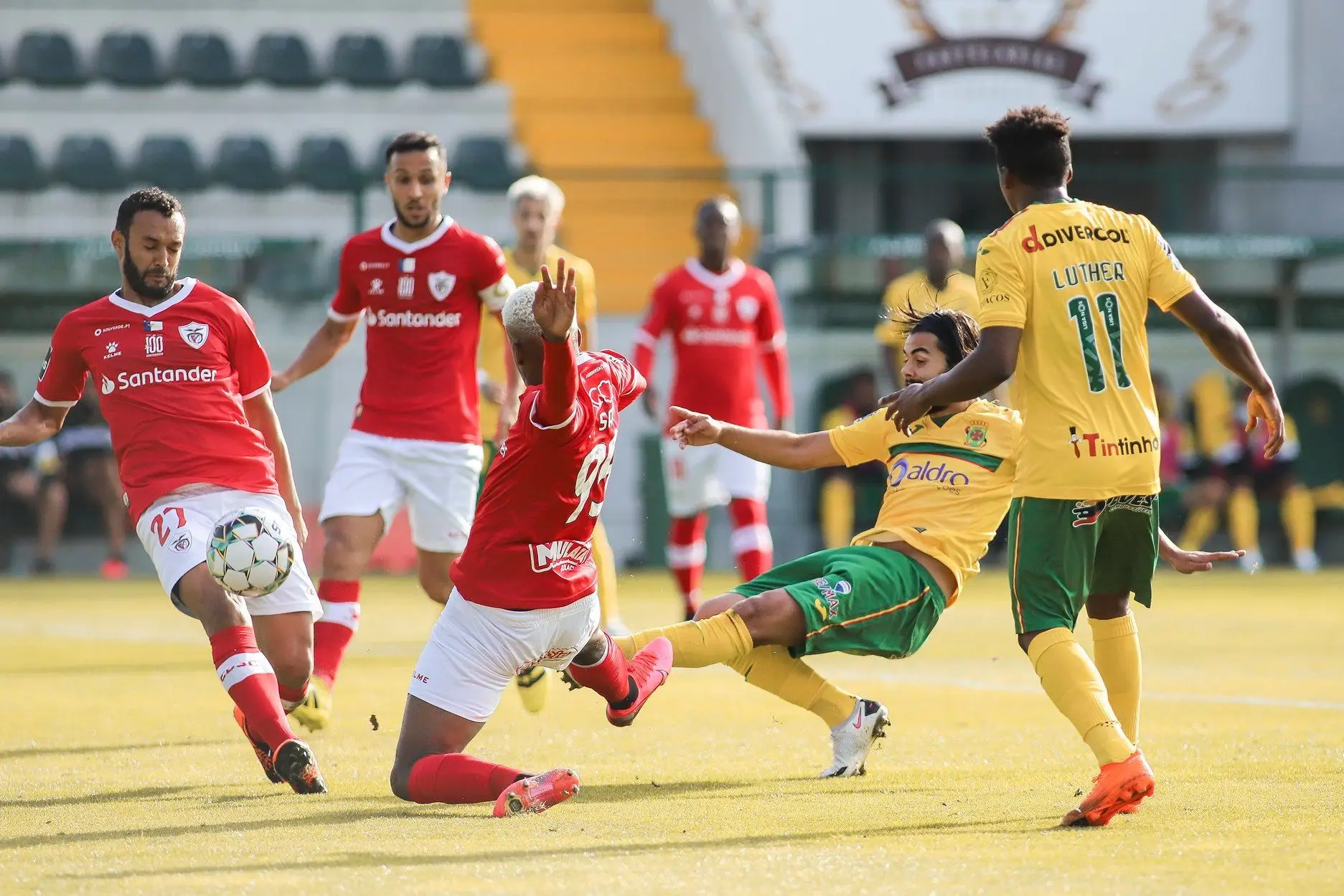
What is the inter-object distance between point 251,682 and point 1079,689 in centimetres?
241

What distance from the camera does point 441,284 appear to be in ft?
24.8

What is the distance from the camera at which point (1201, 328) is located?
5.38 metres

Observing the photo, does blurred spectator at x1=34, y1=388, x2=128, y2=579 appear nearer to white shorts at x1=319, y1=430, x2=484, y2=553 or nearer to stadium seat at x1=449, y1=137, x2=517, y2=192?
stadium seat at x1=449, y1=137, x2=517, y2=192

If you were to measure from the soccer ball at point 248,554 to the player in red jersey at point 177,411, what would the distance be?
10cm

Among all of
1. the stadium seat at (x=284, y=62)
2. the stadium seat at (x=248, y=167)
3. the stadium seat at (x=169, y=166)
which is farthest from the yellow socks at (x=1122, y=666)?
the stadium seat at (x=284, y=62)

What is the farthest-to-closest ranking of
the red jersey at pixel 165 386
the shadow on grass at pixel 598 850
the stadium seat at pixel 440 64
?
the stadium seat at pixel 440 64, the red jersey at pixel 165 386, the shadow on grass at pixel 598 850

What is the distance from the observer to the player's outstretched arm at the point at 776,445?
227 inches

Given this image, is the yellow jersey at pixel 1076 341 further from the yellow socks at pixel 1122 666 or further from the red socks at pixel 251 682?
the red socks at pixel 251 682

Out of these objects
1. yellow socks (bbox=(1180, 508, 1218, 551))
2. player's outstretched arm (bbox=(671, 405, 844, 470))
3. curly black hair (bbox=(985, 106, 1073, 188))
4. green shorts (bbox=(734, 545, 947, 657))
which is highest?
curly black hair (bbox=(985, 106, 1073, 188))

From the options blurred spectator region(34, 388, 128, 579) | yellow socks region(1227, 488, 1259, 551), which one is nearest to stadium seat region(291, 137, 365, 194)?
blurred spectator region(34, 388, 128, 579)

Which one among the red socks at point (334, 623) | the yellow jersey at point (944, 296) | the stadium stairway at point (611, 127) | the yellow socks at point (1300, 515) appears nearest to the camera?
the red socks at point (334, 623)

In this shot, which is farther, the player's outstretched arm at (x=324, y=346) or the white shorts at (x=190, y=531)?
the player's outstretched arm at (x=324, y=346)

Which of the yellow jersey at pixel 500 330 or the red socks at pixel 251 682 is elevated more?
the yellow jersey at pixel 500 330

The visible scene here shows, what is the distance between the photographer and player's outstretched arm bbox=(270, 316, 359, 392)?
24.9 ft
